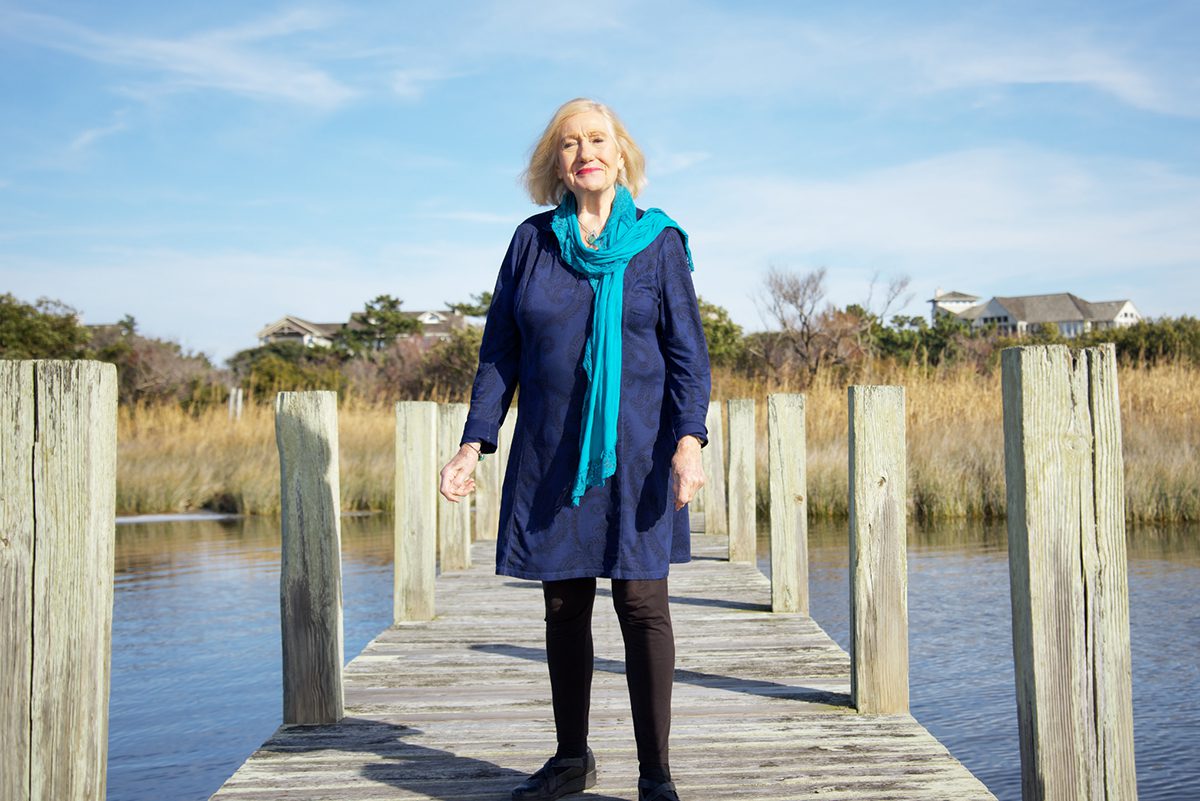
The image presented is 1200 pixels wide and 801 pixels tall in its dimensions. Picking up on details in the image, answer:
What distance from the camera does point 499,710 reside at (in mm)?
4176

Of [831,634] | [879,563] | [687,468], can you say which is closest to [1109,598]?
[687,468]

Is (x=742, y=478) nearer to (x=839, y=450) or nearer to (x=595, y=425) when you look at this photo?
(x=595, y=425)

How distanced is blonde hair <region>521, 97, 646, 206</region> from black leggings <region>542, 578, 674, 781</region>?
3.65 feet

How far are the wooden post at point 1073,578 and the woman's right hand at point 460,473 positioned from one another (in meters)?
1.39

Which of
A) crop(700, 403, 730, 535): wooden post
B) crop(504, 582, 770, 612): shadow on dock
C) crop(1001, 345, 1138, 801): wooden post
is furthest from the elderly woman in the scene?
crop(700, 403, 730, 535): wooden post

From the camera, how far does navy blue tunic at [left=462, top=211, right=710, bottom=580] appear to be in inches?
118

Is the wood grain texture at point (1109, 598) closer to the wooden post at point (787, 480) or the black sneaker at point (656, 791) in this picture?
the black sneaker at point (656, 791)

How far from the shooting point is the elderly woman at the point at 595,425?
300 centimetres

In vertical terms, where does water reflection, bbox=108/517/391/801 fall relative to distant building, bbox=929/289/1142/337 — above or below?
below

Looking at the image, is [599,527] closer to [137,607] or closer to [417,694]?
[417,694]

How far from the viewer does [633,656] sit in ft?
9.98

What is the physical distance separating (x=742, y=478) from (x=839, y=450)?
6.56m

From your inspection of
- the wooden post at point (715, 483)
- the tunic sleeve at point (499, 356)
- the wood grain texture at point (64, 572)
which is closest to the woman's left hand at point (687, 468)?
the tunic sleeve at point (499, 356)

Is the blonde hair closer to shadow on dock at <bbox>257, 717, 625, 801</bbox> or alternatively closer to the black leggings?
the black leggings
